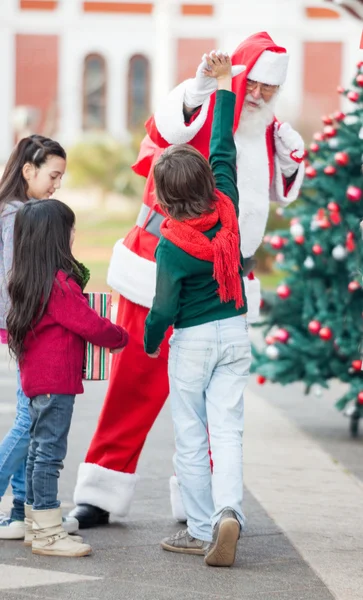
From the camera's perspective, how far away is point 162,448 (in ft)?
22.4

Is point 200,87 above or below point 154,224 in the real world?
above

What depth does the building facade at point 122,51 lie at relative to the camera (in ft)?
136

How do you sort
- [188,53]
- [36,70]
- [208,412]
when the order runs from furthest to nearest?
[36,70], [188,53], [208,412]

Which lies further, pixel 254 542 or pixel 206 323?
pixel 254 542

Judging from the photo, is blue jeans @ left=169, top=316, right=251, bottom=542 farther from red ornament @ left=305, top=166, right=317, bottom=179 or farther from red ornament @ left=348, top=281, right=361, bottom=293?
red ornament @ left=305, top=166, right=317, bottom=179

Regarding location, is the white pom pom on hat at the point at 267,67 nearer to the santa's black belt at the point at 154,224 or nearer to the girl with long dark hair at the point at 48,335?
the santa's black belt at the point at 154,224

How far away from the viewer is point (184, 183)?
4250 millimetres

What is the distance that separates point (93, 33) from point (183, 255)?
39773 millimetres

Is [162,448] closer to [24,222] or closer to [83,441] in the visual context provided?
[83,441]

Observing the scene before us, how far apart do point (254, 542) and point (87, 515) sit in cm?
71

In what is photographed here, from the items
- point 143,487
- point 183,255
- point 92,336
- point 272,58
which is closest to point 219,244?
point 183,255

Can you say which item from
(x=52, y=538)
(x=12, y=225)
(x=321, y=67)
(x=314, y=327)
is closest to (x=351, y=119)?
(x=314, y=327)

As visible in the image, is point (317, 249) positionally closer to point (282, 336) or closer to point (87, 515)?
point (282, 336)

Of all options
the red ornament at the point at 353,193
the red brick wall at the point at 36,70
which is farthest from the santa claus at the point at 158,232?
the red brick wall at the point at 36,70
